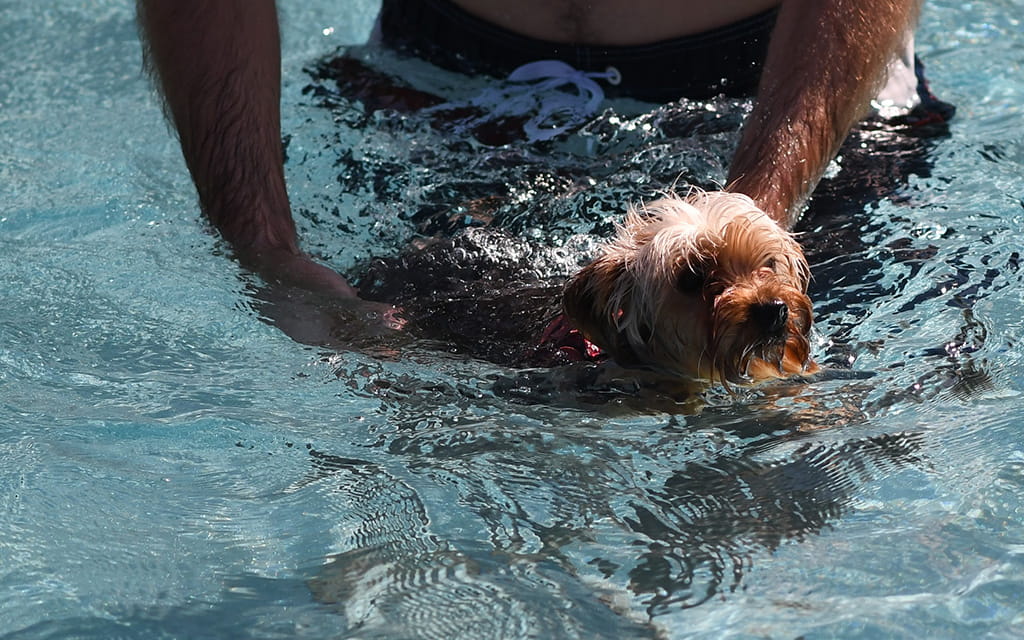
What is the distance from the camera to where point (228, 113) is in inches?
153

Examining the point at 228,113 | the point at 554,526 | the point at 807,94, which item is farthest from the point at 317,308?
the point at 807,94

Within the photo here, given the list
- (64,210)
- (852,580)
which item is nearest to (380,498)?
(852,580)

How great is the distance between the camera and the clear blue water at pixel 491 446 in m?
2.52

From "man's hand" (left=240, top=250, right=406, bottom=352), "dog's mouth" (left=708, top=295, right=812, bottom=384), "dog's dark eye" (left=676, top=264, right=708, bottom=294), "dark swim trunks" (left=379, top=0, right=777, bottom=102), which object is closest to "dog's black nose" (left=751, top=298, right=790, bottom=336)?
"dog's mouth" (left=708, top=295, right=812, bottom=384)

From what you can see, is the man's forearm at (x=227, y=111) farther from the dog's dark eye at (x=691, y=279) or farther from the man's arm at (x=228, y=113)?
the dog's dark eye at (x=691, y=279)

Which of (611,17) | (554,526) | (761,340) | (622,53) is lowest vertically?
(554,526)

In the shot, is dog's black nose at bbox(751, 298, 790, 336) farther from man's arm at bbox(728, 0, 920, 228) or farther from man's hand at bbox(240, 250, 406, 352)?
man's hand at bbox(240, 250, 406, 352)

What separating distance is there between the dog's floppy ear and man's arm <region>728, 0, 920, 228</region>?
0.45 meters

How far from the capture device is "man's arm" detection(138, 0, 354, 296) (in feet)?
12.6

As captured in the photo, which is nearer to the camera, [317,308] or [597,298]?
[597,298]

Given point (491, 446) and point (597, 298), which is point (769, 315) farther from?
point (491, 446)

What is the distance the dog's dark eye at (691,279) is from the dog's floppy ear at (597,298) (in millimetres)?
147

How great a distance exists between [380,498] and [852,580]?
1056 millimetres

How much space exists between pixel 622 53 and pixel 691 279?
1358 mm
